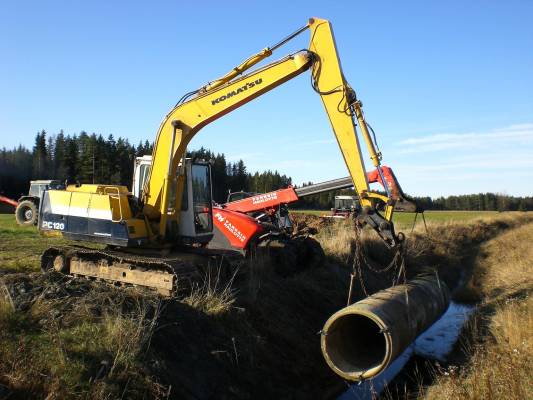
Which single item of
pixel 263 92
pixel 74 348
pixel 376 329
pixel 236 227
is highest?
pixel 263 92

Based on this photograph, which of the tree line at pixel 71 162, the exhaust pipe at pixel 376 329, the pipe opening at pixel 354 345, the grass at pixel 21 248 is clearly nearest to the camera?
the exhaust pipe at pixel 376 329

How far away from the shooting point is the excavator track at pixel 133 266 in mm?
9156

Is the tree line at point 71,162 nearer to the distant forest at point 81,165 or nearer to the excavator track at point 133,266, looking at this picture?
the distant forest at point 81,165

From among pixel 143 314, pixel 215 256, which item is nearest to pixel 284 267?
pixel 215 256

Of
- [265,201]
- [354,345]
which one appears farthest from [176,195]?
[265,201]

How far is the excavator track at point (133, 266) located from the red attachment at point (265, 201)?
485 centimetres

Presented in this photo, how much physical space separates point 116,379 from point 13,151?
6648 centimetres

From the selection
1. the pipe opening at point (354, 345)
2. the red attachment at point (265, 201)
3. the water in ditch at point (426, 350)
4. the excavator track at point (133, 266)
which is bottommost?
the water in ditch at point (426, 350)

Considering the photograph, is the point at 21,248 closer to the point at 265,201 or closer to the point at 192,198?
the point at 192,198

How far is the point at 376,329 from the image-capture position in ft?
30.0

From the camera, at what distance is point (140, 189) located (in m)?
11.2

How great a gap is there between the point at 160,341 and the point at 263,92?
5.23m

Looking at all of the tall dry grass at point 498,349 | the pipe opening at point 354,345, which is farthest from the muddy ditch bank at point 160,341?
the tall dry grass at point 498,349

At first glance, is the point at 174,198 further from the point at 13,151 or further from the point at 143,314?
the point at 13,151
